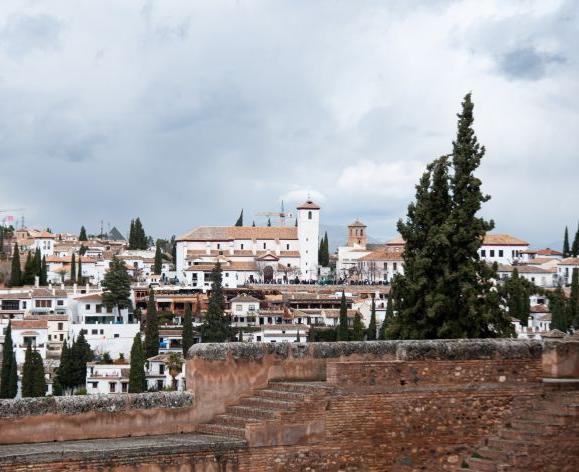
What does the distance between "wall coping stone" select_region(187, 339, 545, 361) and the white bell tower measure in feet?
380

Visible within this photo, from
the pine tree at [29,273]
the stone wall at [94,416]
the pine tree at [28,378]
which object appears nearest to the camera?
the stone wall at [94,416]

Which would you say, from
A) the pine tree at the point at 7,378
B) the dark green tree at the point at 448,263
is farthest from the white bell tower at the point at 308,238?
the dark green tree at the point at 448,263

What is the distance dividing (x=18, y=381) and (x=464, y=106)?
171 feet

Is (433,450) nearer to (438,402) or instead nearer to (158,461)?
(438,402)

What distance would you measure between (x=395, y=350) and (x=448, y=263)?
673 centimetres

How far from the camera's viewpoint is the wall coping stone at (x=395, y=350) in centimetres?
995

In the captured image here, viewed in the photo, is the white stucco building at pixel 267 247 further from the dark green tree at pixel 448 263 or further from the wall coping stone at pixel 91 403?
the wall coping stone at pixel 91 403

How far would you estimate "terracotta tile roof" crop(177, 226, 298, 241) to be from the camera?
420 feet

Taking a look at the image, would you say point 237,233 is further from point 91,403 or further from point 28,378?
point 91,403

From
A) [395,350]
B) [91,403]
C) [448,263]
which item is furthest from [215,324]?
[91,403]

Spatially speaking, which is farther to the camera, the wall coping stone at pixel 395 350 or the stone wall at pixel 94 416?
the wall coping stone at pixel 395 350

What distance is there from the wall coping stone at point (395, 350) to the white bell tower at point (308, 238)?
116 metres

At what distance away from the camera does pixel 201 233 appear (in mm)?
128625

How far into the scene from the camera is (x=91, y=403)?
9594mm
